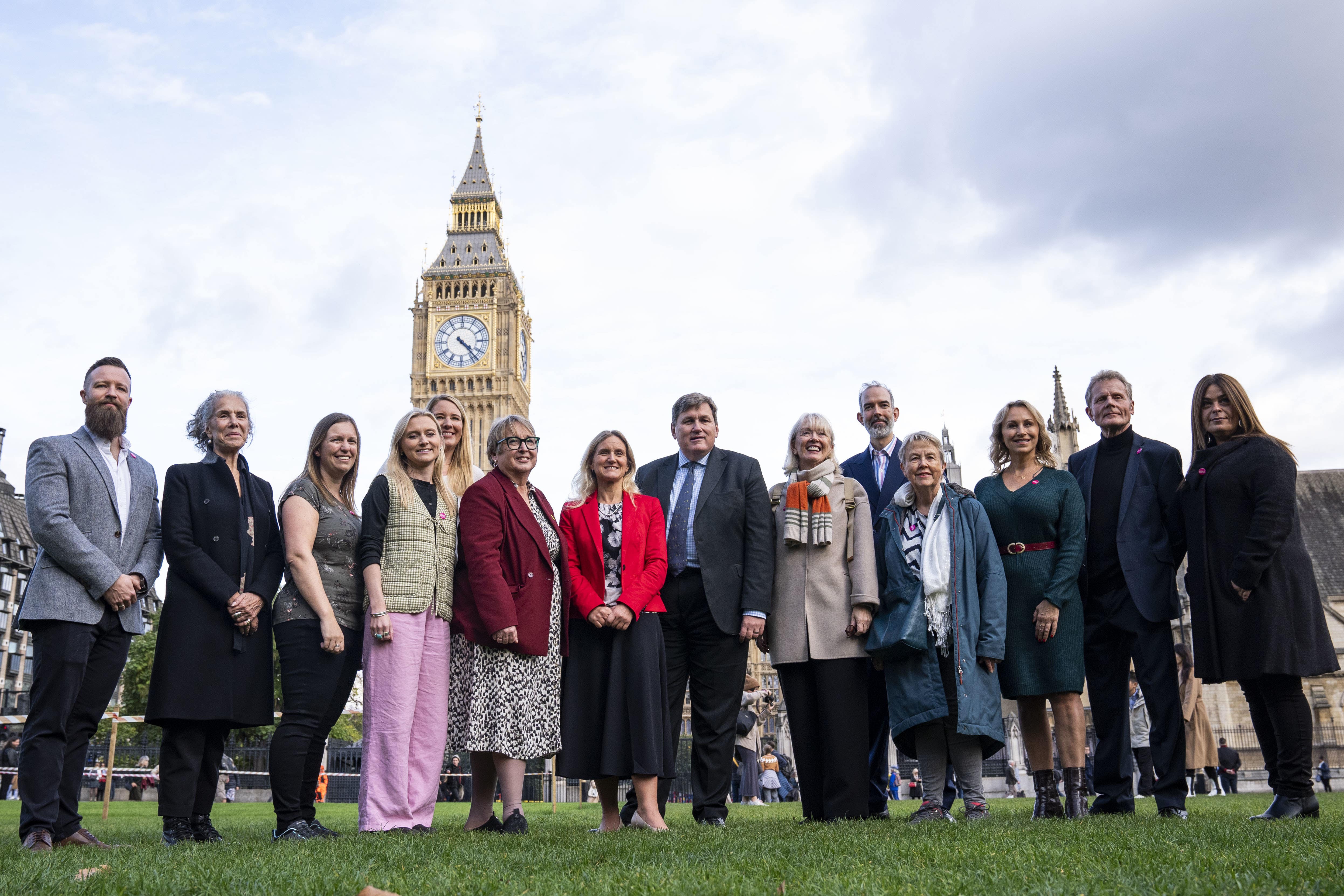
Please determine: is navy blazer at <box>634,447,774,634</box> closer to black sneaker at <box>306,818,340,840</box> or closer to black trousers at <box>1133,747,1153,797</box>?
black sneaker at <box>306,818,340,840</box>

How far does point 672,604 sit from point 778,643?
2.08ft

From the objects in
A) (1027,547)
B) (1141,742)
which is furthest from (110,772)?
(1141,742)

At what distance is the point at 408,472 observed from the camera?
577 cm

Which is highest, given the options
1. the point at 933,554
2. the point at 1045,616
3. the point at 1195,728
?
the point at 933,554

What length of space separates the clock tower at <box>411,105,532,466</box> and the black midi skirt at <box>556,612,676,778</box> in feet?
207

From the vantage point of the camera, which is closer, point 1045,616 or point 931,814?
point 931,814

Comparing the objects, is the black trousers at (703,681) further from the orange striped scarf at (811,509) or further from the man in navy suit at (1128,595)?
the man in navy suit at (1128,595)

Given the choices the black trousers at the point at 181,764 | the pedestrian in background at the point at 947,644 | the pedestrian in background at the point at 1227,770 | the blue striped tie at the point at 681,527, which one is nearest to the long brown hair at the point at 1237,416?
the pedestrian in background at the point at 947,644

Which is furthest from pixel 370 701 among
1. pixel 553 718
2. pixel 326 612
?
pixel 553 718

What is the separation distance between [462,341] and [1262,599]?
2642 inches

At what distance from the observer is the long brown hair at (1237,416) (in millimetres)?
5719

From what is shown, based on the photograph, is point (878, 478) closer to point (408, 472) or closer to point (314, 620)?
point (408, 472)

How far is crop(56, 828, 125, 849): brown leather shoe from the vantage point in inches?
179

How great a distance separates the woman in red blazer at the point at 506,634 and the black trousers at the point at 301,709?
24.7 inches
